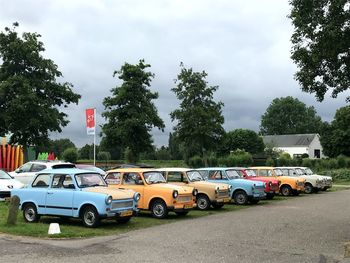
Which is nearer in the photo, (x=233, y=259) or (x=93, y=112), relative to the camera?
(x=233, y=259)

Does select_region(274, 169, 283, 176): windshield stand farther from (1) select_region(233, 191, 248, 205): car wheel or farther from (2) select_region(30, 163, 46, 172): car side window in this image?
(2) select_region(30, 163, 46, 172): car side window

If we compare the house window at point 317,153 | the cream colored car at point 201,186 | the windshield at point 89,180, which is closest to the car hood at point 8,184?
the windshield at point 89,180

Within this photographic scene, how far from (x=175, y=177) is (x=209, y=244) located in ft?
23.8

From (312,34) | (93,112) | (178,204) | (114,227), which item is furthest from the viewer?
(93,112)

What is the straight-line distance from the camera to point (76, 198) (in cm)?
1345

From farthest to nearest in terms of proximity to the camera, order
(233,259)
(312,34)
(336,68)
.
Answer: (336,68), (312,34), (233,259)

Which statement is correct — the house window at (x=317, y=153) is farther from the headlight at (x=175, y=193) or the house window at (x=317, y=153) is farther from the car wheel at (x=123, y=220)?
the car wheel at (x=123, y=220)

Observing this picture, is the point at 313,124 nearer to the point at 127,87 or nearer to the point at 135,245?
the point at 127,87

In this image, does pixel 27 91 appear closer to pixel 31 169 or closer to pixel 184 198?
pixel 31 169

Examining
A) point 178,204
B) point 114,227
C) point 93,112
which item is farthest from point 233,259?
point 93,112

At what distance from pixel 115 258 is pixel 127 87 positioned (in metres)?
24.2

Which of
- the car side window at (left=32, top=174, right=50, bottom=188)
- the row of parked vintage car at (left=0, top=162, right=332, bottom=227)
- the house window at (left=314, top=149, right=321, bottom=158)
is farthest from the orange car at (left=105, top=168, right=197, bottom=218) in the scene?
the house window at (left=314, top=149, right=321, bottom=158)

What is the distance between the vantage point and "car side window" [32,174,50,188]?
14.4 meters

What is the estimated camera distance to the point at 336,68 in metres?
12.2
